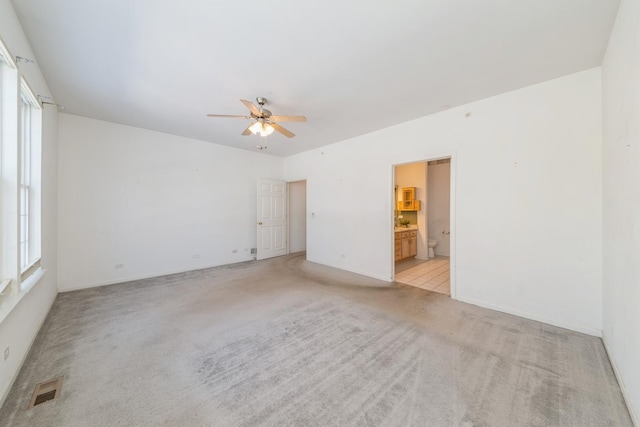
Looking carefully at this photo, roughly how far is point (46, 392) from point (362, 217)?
4237 mm

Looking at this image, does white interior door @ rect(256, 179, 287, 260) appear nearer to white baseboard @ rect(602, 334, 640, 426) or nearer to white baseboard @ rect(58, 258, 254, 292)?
white baseboard @ rect(58, 258, 254, 292)

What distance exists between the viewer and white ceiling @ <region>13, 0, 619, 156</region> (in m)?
1.71

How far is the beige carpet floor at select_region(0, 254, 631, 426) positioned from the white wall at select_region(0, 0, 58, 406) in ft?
0.47

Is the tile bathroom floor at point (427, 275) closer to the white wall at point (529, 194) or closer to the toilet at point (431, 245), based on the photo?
the toilet at point (431, 245)

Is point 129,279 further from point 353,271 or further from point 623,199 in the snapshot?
point 623,199

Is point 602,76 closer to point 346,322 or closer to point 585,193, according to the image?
point 585,193

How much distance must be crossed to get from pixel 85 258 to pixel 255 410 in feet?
13.5

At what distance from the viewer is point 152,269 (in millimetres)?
4375

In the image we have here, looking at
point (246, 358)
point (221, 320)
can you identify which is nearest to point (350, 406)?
point (246, 358)

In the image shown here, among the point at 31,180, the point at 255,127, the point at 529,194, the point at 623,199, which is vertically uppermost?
the point at 255,127

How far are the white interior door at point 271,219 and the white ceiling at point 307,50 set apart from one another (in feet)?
9.14

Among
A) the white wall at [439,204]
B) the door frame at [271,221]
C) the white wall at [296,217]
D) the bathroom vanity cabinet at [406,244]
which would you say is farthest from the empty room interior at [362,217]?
the white wall at [439,204]

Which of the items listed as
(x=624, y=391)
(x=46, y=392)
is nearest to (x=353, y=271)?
(x=624, y=391)

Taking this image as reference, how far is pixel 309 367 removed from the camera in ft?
6.33
